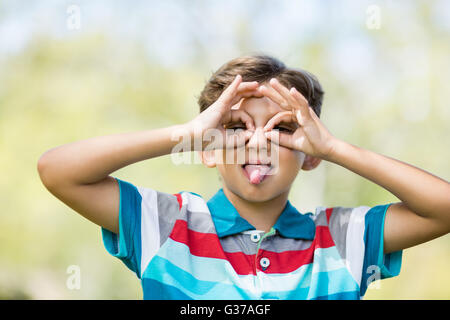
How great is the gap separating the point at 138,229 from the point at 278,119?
37cm

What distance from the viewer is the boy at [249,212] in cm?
106

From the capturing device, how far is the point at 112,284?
3051mm

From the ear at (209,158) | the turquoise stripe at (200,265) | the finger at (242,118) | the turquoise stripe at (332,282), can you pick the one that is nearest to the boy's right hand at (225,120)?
the finger at (242,118)

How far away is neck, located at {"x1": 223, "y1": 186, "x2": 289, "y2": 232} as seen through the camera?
3.98 ft

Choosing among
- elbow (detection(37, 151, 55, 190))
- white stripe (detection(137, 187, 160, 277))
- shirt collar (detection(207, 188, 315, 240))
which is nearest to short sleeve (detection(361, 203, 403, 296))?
shirt collar (detection(207, 188, 315, 240))

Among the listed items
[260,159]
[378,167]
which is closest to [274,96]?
[260,159]

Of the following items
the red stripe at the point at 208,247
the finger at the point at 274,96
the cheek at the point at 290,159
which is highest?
the finger at the point at 274,96

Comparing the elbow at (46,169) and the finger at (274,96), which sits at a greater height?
the finger at (274,96)

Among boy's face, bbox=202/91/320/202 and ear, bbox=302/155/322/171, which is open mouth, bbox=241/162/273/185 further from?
ear, bbox=302/155/322/171

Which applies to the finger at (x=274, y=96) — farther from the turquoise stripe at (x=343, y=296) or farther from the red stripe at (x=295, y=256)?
the turquoise stripe at (x=343, y=296)

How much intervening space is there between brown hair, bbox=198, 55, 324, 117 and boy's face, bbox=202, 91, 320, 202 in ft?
0.45

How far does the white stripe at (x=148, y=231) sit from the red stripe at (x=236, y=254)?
4 cm

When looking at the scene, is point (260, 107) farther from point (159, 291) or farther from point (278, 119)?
point (159, 291)
